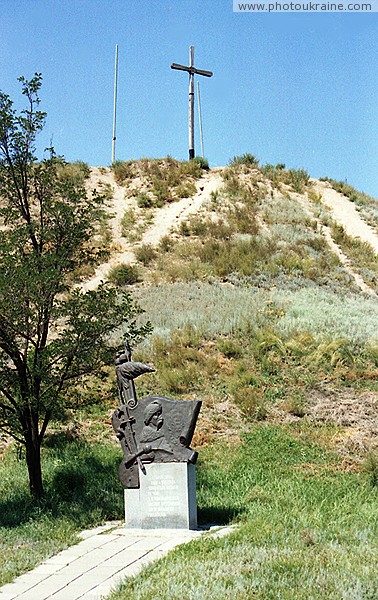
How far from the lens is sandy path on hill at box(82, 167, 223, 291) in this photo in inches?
978

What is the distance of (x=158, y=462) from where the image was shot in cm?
961

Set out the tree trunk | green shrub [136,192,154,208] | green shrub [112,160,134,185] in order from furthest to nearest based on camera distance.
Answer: green shrub [112,160,134,185]
green shrub [136,192,154,208]
the tree trunk

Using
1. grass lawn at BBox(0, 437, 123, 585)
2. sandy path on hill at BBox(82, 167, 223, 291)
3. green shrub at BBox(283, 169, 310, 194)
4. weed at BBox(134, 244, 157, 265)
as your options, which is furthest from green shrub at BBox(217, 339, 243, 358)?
green shrub at BBox(283, 169, 310, 194)

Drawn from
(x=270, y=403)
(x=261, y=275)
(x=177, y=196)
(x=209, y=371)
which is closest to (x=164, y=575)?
(x=270, y=403)

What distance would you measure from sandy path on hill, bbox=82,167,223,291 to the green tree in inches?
437

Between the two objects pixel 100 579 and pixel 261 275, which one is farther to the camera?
pixel 261 275

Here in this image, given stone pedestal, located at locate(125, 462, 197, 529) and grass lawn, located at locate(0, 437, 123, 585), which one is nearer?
grass lawn, located at locate(0, 437, 123, 585)

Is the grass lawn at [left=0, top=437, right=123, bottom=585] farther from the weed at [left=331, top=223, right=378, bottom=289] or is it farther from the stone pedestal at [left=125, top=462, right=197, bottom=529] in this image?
the weed at [left=331, top=223, right=378, bottom=289]

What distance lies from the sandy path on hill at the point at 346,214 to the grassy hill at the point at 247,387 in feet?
0.40

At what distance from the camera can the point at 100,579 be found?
699 cm

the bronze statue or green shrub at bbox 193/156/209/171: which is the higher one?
green shrub at bbox 193/156/209/171

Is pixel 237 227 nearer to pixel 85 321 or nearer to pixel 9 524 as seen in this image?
pixel 85 321

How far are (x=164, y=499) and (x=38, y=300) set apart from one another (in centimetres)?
341

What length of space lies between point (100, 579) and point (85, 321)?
4.68 m
